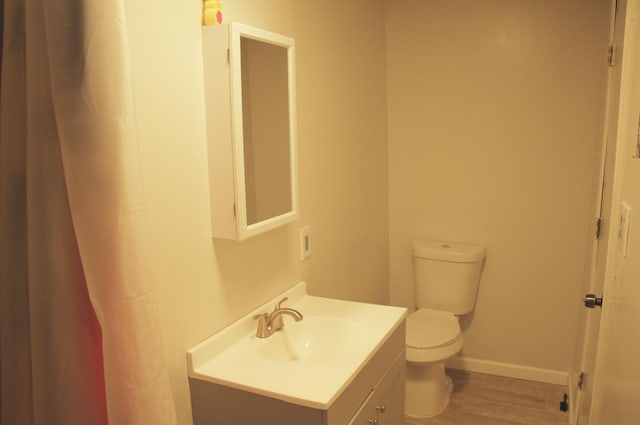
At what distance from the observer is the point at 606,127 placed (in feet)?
6.86

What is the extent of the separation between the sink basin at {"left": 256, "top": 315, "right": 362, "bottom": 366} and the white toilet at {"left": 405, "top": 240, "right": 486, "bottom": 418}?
892 mm

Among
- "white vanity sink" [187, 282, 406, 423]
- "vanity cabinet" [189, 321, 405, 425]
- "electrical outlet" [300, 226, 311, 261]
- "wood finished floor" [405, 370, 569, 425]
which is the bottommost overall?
"wood finished floor" [405, 370, 569, 425]

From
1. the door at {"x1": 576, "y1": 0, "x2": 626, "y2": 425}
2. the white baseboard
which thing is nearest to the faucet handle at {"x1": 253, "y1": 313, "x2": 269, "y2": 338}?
the door at {"x1": 576, "y1": 0, "x2": 626, "y2": 425}

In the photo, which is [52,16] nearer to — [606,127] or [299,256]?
[299,256]

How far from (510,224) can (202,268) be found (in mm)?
1995

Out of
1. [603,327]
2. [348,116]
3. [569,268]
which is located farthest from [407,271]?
[603,327]

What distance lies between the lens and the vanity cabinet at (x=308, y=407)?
4.24ft

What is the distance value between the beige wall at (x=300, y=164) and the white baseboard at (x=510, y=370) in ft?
2.09

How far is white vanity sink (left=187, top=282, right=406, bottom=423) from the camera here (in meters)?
1.32

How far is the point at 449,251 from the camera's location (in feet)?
9.30

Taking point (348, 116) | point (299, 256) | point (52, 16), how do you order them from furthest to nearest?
point (348, 116)
point (299, 256)
point (52, 16)

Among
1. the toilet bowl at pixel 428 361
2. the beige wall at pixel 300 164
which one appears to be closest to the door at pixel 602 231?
the toilet bowl at pixel 428 361

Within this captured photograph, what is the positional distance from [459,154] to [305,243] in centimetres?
129

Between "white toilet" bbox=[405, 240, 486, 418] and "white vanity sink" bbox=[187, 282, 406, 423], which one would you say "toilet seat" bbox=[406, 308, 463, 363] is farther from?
"white vanity sink" bbox=[187, 282, 406, 423]
